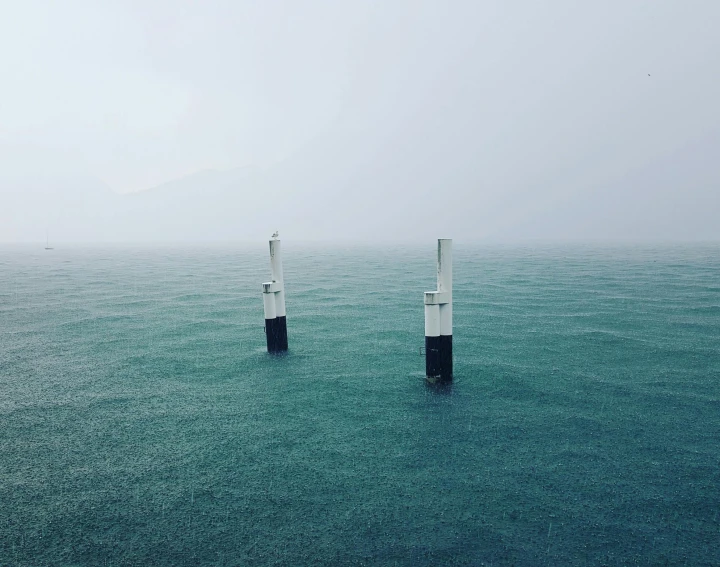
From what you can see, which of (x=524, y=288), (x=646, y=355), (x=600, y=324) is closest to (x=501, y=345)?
(x=646, y=355)

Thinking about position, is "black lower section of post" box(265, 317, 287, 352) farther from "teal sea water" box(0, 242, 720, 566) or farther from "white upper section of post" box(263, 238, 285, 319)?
"teal sea water" box(0, 242, 720, 566)

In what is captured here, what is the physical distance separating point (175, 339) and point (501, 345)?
11749mm

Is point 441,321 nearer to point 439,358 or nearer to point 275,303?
point 439,358

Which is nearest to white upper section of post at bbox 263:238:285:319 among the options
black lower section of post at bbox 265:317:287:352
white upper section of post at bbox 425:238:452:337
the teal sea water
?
black lower section of post at bbox 265:317:287:352

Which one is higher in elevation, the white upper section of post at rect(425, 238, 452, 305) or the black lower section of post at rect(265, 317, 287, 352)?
the white upper section of post at rect(425, 238, 452, 305)

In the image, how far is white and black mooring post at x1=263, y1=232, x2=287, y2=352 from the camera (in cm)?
1457

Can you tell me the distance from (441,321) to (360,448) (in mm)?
3903

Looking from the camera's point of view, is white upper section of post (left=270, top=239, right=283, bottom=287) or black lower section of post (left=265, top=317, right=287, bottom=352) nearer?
white upper section of post (left=270, top=239, right=283, bottom=287)

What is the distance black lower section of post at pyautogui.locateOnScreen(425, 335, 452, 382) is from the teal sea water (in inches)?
17.6

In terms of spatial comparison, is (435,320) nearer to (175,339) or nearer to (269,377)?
(269,377)

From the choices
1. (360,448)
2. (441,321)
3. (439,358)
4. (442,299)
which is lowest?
(360,448)

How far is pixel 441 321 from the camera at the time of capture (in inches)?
471

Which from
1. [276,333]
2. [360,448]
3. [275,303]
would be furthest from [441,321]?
[276,333]

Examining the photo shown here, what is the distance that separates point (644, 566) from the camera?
20.1 ft
